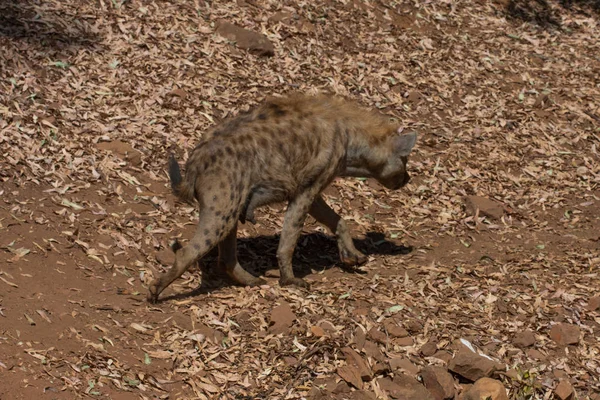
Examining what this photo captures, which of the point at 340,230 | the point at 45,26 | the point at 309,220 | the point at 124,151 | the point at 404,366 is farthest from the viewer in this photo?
the point at 45,26

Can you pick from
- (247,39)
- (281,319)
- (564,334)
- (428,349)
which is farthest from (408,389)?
(247,39)

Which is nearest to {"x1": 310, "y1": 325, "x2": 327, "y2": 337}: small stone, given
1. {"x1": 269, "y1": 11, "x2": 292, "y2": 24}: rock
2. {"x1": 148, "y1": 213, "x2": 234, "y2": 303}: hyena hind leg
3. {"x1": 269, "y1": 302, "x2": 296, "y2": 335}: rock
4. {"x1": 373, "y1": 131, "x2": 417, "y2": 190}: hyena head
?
{"x1": 269, "y1": 302, "x2": 296, "y2": 335}: rock

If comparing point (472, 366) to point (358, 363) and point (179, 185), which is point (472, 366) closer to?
point (358, 363)

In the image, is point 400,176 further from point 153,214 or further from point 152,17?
point 152,17

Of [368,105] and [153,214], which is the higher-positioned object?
[368,105]

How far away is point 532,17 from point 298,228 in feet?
27.1

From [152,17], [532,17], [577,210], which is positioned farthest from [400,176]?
[532,17]

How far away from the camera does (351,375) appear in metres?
6.79

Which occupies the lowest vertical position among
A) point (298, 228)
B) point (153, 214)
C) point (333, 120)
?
point (153, 214)

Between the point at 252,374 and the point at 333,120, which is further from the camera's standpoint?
the point at 333,120

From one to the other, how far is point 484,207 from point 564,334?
9.45 feet

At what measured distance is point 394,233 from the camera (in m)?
9.95

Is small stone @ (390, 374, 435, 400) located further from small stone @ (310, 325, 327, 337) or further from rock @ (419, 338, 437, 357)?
small stone @ (310, 325, 327, 337)

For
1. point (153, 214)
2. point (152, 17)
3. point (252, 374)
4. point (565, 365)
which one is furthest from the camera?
point (152, 17)
